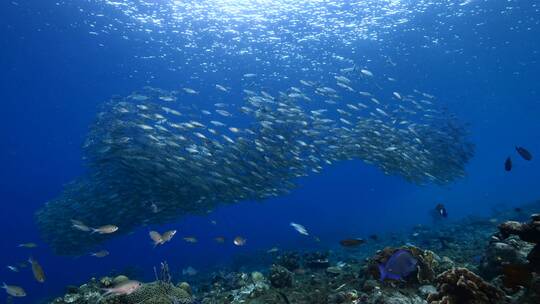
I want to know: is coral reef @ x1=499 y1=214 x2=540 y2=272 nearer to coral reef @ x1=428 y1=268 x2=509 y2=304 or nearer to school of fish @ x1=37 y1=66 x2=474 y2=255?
coral reef @ x1=428 y1=268 x2=509 y2=304

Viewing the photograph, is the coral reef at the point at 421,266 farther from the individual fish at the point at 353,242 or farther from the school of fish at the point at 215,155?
the school of fish at the point at 215,155

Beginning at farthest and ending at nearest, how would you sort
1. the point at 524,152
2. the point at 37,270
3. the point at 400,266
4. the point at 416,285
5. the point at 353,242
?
the point at 524,152 → the point at 37,270 → the point at 353,242 → the point at 416,285 → the point at 400,266

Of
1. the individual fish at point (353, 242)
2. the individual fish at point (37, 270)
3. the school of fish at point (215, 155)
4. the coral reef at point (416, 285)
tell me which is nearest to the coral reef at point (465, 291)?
the coral reef at point (416, 285)

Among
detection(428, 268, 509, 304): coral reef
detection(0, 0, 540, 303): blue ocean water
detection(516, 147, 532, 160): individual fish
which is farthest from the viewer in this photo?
detection(0, 0, 540, 303): blue ocean water

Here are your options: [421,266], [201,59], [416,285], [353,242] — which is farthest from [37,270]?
[201,59]

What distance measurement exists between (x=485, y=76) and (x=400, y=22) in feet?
69.5

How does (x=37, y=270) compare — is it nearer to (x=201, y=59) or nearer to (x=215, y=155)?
(x=215, y=155)

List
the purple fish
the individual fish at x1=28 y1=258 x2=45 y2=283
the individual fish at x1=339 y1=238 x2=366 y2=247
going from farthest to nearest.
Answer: the individual fish at x1=28 y1=258 x2=45 y2=283
the individual fish at x1=339 y1=238 x2=366 y2=247
the purple fish

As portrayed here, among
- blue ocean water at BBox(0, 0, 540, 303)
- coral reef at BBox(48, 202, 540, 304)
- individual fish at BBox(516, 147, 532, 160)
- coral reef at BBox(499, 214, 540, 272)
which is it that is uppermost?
blue ocean water at BBox(0, 0, 540, 303)

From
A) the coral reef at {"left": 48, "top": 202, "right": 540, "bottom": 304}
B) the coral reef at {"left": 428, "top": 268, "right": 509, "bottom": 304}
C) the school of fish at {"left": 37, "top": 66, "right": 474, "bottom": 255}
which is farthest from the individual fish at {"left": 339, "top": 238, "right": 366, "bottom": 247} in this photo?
the school of fish at {"left": 37, "top": 66, "right": 474, "bottom": 255}

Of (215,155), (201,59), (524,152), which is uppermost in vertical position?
(201,59)

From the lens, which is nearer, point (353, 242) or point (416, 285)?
point (416, 285)

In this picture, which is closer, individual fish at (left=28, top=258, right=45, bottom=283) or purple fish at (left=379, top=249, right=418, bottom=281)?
purple fish at (left=379, top=249, right=418, bottom=281)

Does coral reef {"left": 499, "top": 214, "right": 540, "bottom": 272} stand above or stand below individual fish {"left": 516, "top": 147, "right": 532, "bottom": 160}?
→ below
